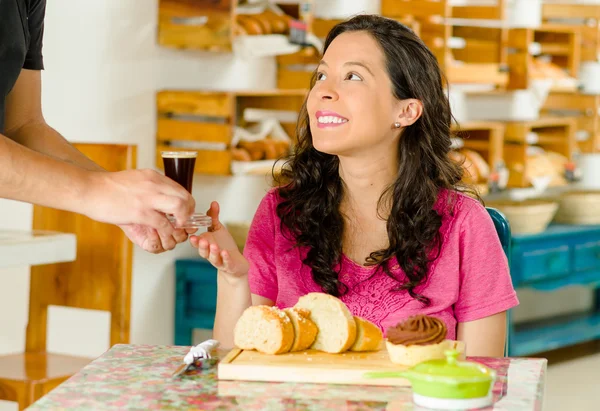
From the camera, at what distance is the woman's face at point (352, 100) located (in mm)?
2316

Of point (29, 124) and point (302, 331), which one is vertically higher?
point (29, 124)

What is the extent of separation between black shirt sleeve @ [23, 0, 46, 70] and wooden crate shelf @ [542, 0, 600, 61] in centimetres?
428

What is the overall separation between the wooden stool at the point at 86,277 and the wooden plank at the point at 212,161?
74 cm

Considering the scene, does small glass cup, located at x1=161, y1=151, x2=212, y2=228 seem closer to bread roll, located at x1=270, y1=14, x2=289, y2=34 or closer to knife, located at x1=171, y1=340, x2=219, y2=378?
knife, located at x1=171, y1=340, x2=219, y2=378

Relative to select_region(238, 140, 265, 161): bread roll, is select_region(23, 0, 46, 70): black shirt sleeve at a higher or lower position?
higher

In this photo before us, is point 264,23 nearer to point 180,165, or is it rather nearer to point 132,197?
point 180,165

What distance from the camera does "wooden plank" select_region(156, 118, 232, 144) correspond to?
4.04 metres

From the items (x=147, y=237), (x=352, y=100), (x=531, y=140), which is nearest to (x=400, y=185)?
(x=352, y=100)

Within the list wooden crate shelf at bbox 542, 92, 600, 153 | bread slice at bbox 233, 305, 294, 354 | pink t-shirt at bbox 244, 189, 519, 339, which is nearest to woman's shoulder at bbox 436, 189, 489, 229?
pink t-shirt at bbox 244, 189, 519, 339

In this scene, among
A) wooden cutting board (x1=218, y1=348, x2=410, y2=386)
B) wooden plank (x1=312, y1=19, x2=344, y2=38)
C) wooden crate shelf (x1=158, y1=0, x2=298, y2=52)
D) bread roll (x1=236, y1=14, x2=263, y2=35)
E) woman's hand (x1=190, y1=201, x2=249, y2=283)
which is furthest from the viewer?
wooden plank (x1=312, y1=19, x2=344, y2=38)

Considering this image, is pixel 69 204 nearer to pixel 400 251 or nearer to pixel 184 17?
pixel 400 251

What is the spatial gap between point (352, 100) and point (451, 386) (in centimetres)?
100

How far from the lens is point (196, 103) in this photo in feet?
13.3

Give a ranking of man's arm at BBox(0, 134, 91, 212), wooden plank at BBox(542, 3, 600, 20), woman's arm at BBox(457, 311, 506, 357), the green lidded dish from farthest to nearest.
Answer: wooden plank at BBox(542, 3, 600, 20), woman's arm at BBox(457, 311, 506, 357), man's arm at BBox(0, 134, 91, 212), the green lidded dish
